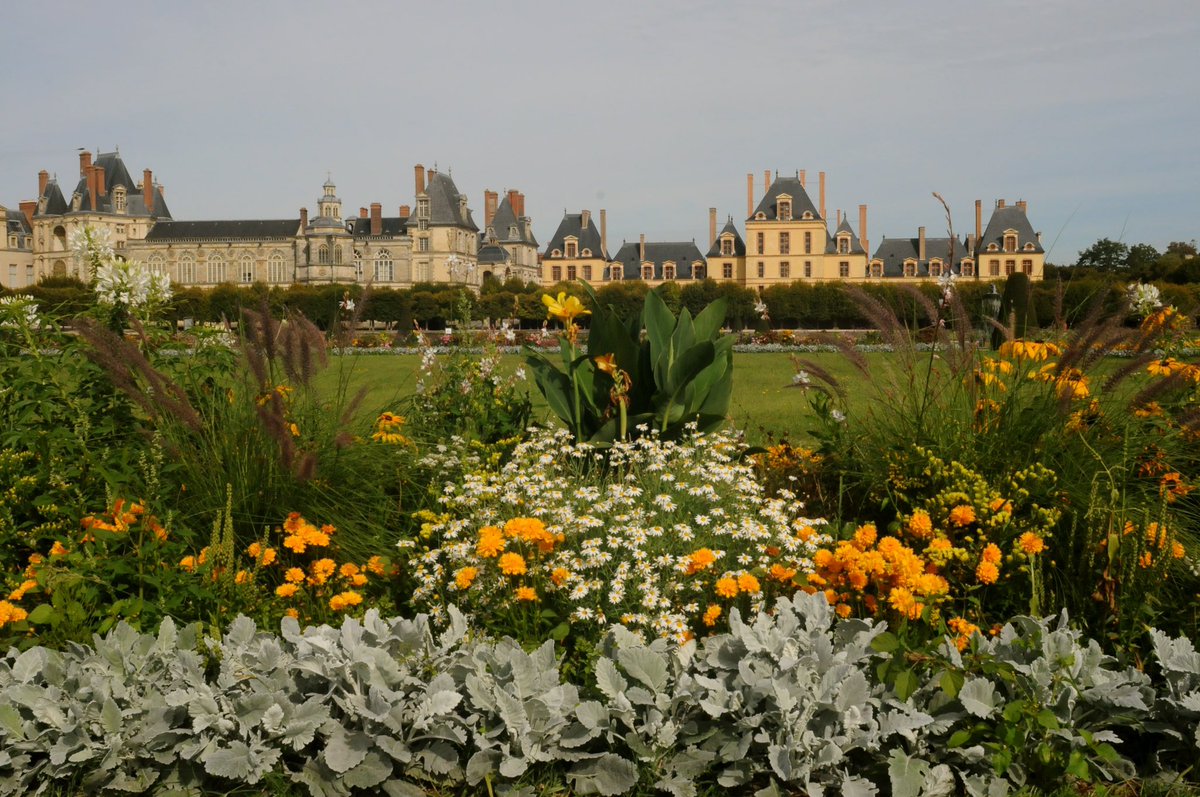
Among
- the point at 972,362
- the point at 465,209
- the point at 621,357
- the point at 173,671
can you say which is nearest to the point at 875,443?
the point at 972,362

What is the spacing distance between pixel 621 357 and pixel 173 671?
2.16 meters

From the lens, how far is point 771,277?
58.8 m

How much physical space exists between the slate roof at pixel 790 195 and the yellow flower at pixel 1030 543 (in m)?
57.3

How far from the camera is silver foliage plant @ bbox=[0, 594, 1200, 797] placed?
192cm

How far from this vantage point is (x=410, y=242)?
73.7 meters

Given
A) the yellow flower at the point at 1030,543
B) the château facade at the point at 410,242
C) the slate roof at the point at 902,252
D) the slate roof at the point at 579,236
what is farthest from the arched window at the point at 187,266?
the yellow flower at the point at 1030,543

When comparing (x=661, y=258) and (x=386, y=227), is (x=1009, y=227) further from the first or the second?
(x=386, y=227)

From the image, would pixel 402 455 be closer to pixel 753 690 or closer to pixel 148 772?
pixel 148 772

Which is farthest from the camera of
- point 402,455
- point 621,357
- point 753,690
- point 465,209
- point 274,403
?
point 465,209

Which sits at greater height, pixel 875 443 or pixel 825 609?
pixel 875 443

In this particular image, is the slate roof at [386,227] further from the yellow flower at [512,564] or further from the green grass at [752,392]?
the yellow flower at [512,564]

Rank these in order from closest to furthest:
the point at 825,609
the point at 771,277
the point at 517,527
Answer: the point at 825,609 → the point at 517,527 → the point at 771,277

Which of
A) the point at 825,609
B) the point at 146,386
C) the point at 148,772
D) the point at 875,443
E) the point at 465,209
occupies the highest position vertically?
the point at 465,209

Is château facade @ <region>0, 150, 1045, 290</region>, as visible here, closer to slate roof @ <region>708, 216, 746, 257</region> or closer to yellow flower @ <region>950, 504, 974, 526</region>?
slate roof @ <region>708, 216, 746, 257</region>
